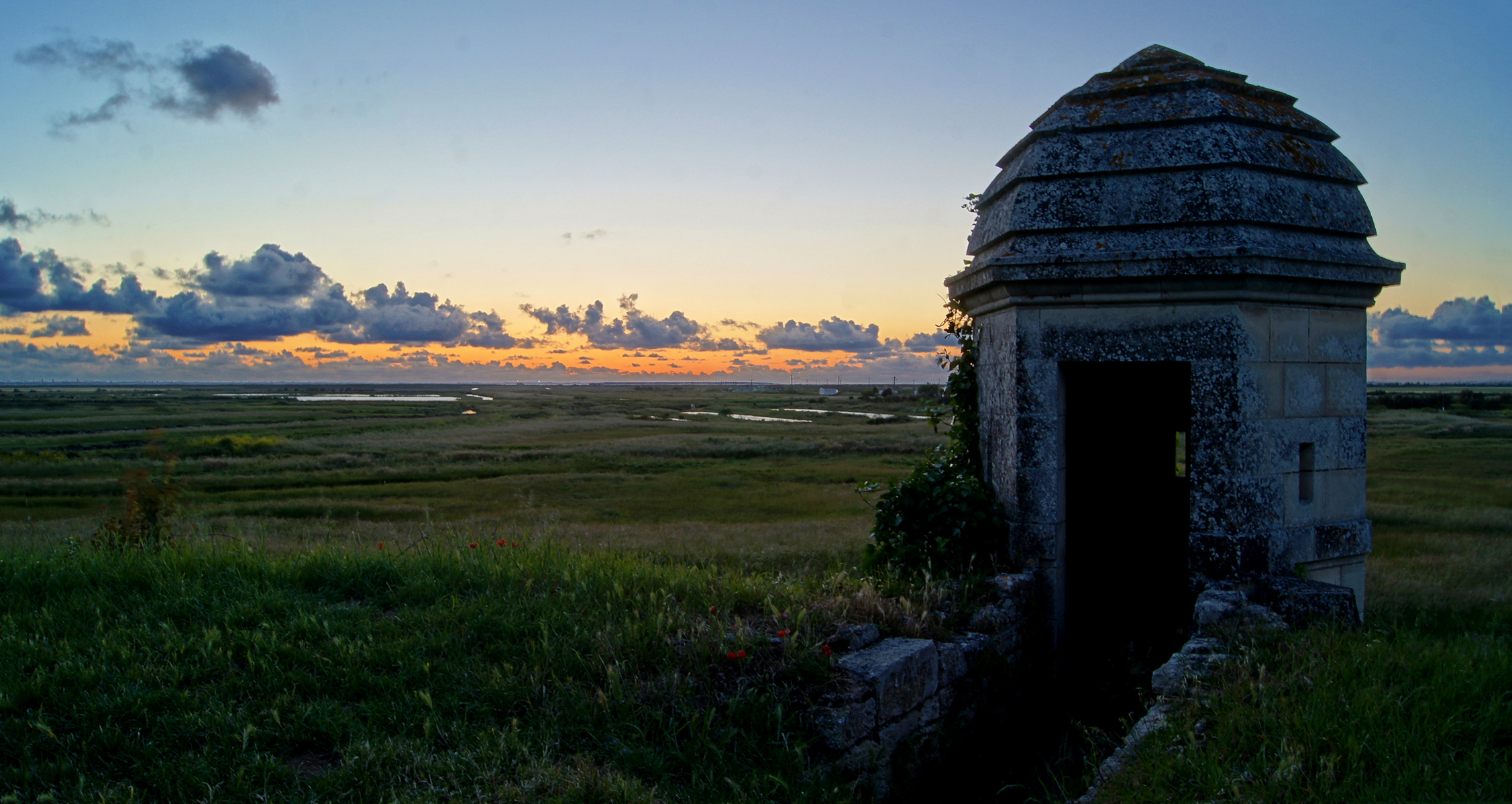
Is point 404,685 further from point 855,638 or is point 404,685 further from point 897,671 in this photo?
point 897,671

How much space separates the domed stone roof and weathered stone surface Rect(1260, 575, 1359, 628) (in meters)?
1.73

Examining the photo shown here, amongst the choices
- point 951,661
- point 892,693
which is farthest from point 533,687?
point 951,661

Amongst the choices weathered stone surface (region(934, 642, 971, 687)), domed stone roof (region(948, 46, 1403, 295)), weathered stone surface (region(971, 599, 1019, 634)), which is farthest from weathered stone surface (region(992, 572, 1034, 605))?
domed stone roof (region(948, 46, 1403, 295))

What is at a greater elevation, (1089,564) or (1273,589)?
(1273,589)

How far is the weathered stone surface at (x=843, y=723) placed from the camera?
3.42 m

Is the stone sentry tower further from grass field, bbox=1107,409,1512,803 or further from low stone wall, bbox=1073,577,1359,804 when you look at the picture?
grass field, bbox=1107,409,1512,803

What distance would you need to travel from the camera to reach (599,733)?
11.0 ft

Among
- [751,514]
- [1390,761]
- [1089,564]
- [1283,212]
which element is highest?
[1283,212]

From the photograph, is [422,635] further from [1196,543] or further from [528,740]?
[1196,543]

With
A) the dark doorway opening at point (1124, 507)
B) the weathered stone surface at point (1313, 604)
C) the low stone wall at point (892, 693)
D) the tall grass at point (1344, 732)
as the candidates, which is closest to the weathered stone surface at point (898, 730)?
the low stone wall at point (892, 693)

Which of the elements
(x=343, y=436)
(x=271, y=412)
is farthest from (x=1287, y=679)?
(x=271, y=412)

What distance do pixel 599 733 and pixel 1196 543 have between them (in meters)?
3.58

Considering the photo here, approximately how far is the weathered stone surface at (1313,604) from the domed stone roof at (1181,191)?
68.2 inches

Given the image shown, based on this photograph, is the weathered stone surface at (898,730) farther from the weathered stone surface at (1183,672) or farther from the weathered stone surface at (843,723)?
the weathered stone surface at (1183,672)
